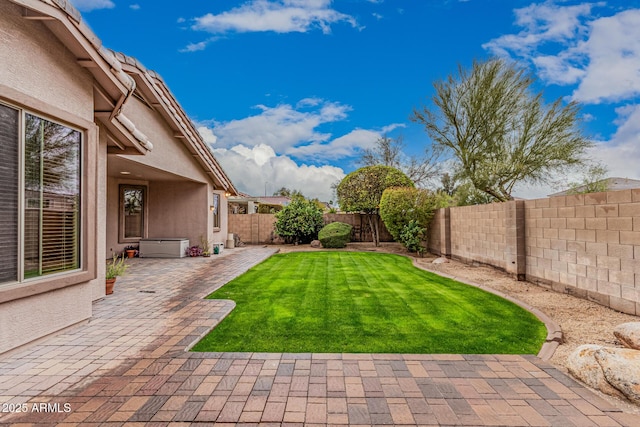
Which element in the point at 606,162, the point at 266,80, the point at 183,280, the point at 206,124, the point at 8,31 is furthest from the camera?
the point at 206,124

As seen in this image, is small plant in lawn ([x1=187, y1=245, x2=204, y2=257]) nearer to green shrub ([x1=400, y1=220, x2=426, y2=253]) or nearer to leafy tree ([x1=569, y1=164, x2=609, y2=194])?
green shrub ([x1=400, y1=220, x2=426, y2=253])

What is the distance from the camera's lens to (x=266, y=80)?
17.1 m

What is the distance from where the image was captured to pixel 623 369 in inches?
115

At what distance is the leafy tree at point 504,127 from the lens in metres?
15.1

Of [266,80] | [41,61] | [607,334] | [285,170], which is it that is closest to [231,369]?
[41,61]

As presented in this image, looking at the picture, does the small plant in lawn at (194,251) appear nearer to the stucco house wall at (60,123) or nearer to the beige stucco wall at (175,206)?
the beige stucco wall at (175,206)

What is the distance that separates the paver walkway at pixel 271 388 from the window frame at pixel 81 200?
78 cm

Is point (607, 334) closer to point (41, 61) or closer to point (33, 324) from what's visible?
point (33, 324)

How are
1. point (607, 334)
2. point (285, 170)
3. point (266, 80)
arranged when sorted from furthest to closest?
point (285, 170), point (266, 80), point (607, 334)

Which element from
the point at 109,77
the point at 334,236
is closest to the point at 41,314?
the point at 109,77

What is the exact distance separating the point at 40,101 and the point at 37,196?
1247 mm

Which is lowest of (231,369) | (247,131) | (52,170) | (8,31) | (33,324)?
(231,369)

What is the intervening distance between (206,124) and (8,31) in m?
19.0

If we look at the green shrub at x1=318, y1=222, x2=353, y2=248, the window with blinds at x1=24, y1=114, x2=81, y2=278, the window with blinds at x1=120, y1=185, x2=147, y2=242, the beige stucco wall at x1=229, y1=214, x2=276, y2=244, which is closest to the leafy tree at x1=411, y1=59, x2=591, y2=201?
the green shrub at x1=318, y1=222, x2=353, y2=248
